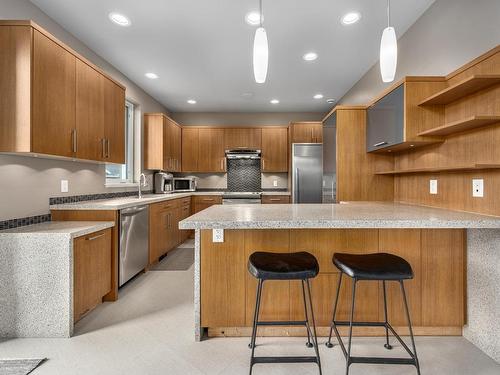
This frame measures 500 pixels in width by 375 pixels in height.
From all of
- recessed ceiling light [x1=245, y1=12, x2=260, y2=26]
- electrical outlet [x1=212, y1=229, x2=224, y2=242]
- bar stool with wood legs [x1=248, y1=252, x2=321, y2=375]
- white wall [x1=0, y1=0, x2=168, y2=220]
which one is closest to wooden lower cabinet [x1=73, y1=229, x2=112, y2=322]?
white wall [x1=0, y1=0, x2=168, y2=220]

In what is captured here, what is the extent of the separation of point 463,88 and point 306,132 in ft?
11.9

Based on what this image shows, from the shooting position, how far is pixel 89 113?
8.54 feet

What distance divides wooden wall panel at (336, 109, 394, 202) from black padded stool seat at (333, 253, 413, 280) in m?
1.49

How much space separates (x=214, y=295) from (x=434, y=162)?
214cm

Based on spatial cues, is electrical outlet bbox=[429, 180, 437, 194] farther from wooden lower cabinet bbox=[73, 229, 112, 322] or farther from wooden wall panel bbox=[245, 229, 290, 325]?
wooden lower cabinet bbox=[73, 229, 112, 322]

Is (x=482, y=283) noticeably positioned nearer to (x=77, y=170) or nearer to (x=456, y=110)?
(x=456, y=110)

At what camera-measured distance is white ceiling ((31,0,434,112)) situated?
2434 millimetres

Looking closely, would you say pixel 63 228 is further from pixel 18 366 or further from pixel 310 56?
pixel 310 56

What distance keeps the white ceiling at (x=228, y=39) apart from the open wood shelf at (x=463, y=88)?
973 mm

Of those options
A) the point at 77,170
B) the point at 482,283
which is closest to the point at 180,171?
the point at 77,170

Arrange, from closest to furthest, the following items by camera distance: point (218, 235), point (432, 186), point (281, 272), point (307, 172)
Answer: point (281, 272) < point (218, 235) < point (432, 186) < point (307, 172)

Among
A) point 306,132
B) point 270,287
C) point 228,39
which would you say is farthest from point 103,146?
point 306,132

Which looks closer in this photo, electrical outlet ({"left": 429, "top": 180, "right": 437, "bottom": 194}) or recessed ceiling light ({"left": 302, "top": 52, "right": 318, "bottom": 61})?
electrical outlet ({"left": 429, "top": 180, "right": 437, "bottom": 194})

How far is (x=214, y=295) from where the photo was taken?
196 centimetres
